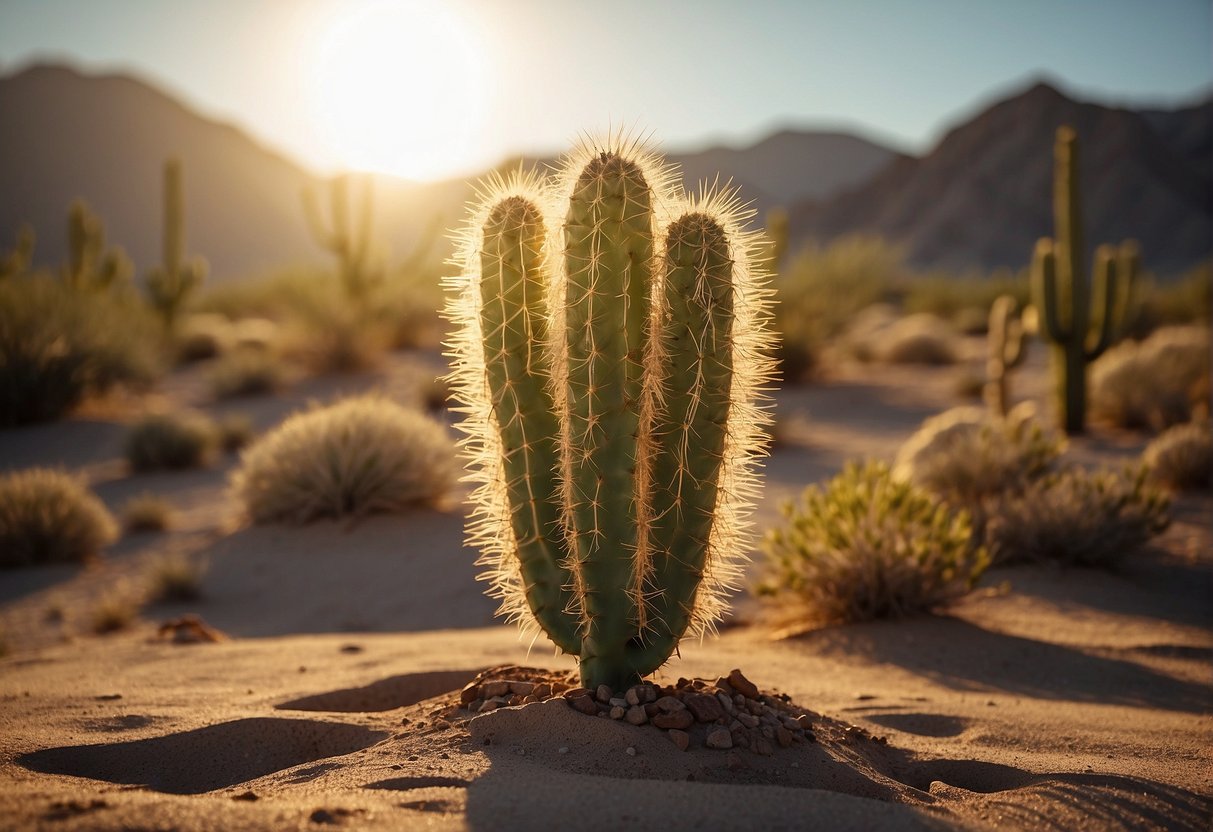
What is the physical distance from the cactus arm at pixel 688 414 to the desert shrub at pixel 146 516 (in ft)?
28.2

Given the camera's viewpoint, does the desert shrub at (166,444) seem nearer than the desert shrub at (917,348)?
Yes

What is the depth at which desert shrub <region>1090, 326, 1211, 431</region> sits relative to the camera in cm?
1316

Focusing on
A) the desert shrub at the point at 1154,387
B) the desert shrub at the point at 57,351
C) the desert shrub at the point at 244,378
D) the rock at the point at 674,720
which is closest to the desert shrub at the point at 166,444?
the desert shrub at the point at 57,351

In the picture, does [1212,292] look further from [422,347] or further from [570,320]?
[570,320]

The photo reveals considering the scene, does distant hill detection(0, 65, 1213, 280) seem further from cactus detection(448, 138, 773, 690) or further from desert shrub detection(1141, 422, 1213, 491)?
cactus detection(448, 138, 773, 690)

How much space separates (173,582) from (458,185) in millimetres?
69266

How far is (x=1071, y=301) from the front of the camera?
508 inches

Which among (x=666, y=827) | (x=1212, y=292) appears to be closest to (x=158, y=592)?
(x=666, y=827)

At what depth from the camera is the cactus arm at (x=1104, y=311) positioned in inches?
Result: 516

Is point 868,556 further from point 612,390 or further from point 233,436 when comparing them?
point 233,436

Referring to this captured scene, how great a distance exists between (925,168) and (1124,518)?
7162cm

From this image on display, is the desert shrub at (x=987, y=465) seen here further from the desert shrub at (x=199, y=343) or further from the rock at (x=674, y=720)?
the desert shrub at (x=199, y=343)

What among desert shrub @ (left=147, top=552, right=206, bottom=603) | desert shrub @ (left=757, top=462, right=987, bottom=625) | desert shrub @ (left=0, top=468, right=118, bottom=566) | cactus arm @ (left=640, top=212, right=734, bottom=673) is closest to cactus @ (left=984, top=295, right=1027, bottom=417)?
desert shrub @ (left=757, top=462, right=987, bottom=625)

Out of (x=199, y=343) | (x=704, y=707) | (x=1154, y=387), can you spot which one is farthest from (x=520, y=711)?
(x=199, y=343)
